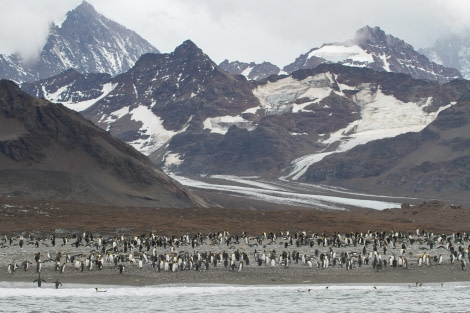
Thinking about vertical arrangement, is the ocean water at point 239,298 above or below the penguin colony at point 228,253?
below

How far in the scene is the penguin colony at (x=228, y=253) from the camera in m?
47.0

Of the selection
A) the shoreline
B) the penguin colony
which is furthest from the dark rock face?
the shoreline

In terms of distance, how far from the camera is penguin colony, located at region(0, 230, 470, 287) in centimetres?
4700

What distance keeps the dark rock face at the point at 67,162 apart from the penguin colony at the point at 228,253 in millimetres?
57679

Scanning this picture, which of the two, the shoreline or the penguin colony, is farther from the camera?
the penguin colony

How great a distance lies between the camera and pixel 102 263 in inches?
1860

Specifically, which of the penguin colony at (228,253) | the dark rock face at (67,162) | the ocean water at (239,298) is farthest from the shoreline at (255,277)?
the dark rock face at (67,162)

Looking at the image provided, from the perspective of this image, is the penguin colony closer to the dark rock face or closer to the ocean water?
the ocean water

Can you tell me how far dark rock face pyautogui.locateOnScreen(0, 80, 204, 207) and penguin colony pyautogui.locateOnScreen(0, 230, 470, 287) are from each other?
57679mm

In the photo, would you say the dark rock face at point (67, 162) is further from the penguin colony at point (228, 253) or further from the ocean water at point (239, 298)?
the ocean water at point (239, 298)

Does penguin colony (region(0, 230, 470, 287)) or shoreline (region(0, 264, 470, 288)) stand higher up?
penguin colony (region(0, 230, 470, 287))

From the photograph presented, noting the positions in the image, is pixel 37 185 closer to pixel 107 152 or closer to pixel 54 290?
pixel 107 152

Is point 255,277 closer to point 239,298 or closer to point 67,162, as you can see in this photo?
point 239,298

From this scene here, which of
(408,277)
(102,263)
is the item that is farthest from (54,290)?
(408,277)
